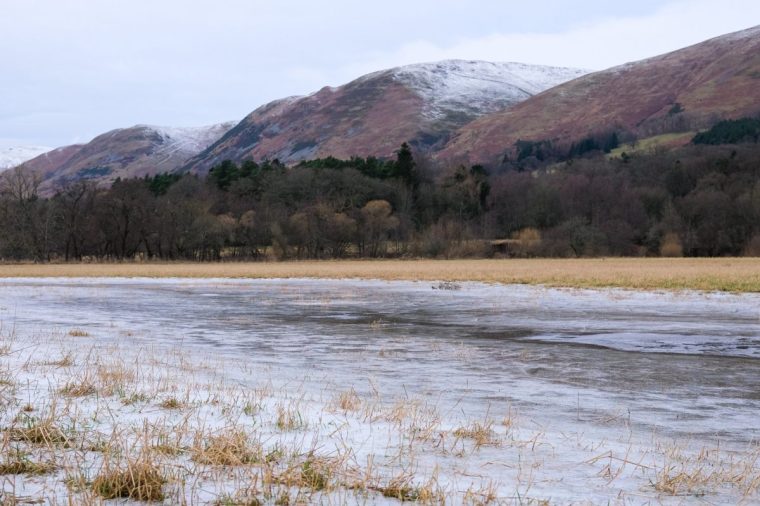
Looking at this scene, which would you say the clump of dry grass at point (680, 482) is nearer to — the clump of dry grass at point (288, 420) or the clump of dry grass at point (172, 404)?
the clump of dry grass at point (288, 420)

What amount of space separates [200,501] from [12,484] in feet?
4.38

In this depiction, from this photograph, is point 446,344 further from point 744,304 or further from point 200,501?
point 744,304

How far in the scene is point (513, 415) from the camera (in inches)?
309

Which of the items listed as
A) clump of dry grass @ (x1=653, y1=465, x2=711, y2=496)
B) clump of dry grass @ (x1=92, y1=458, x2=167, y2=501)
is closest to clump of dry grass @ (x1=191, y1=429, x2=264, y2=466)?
clump of dry grass @ (x1=92, y1=458, x2=167, y2=501)

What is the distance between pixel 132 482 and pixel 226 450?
915 millimetres

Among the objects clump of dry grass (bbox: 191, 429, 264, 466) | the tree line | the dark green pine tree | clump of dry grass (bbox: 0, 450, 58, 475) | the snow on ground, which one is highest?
the dark green pine tree

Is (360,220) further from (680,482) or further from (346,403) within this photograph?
(680,482)

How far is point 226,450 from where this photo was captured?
222 inches

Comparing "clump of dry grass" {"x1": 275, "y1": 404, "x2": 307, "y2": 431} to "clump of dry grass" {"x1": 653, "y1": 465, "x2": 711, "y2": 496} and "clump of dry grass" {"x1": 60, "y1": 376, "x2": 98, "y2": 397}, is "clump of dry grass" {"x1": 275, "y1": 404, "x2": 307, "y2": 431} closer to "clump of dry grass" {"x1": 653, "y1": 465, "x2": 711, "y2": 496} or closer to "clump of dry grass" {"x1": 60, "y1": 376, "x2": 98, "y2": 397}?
"clump of dry grass" {"x1": 60, "y1": 376, "x2": 98, "y2": 397}

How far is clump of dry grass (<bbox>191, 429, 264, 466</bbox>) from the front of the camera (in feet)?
17.9

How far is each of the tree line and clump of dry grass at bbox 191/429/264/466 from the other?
268 ft

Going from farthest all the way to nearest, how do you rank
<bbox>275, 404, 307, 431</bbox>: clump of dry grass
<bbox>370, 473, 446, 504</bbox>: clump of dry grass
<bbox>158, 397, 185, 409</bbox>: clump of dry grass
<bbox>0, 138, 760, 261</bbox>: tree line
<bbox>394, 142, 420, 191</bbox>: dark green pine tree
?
<bbox>394, 142, 420, 191</bbox>: dark green pine tree, <bbox>0, 138, 760, 261</bbox>: tree line, <bbox>158, 397, 185, 409</bbox>: clump of dry grass, <bbox>275, 404, 307, 431</bbox>: clump of dry grass, <bbox>370, 473, 446, 504</bbox>: clump of dry grass

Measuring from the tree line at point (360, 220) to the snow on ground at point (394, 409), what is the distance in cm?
7184

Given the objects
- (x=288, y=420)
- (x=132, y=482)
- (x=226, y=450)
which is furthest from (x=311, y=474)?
(x=288, y=420)
